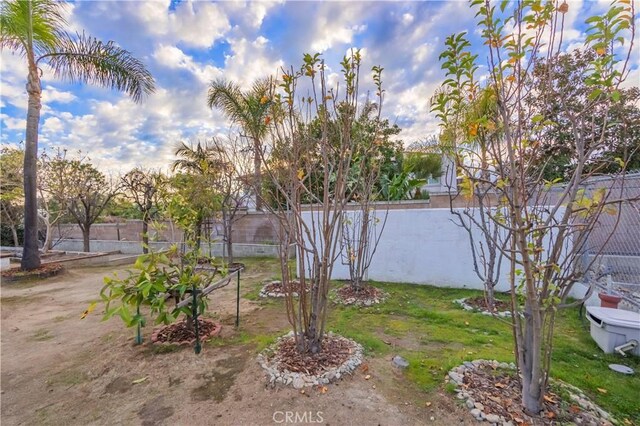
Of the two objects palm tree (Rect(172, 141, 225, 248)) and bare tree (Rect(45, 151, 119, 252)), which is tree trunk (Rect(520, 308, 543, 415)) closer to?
palm tree (Rect(172, 141, 225, 248))

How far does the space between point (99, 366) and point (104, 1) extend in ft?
21.0

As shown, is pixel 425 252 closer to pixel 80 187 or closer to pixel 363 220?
pixel 363 220

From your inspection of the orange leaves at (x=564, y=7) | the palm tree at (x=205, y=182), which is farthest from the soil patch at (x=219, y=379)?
the palm tree at (x=205, y=182)

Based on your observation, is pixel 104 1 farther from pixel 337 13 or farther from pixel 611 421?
pixel 611 421

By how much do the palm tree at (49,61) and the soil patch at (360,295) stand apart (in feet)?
26.5

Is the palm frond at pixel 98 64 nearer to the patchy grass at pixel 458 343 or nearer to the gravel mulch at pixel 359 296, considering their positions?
the gravel mulch at pixel 359 296

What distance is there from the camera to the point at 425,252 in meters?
6.29

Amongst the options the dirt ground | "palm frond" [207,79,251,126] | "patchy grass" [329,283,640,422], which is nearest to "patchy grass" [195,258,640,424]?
"patchy grass" [329,283,640,422]

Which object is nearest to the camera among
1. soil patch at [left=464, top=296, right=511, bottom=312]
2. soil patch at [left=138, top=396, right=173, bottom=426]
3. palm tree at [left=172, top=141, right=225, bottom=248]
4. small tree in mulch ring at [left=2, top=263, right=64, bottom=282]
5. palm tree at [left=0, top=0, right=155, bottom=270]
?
soil patch at [left=138, top=396, right=173, bottom=426]

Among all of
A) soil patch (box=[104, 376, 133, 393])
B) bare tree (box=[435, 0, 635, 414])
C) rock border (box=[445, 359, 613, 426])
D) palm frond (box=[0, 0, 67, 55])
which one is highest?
palm frond (box=[0, 0, 67, 55])

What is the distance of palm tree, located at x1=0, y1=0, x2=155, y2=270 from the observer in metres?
7.22

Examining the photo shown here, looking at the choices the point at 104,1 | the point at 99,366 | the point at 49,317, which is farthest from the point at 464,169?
the point at 104,1

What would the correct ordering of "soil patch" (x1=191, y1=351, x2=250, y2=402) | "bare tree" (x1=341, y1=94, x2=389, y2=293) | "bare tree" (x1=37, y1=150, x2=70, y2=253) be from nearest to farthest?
1. "soil patch" (x1=191, y1=351, x2=250, y2=402)
2. "bare tree" (x1=341, y1=94, x2=389, y2=293)
3. "bare tree" (x1=37, y1=150, x2=70, y2=253)

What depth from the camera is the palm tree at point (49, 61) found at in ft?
23.7
